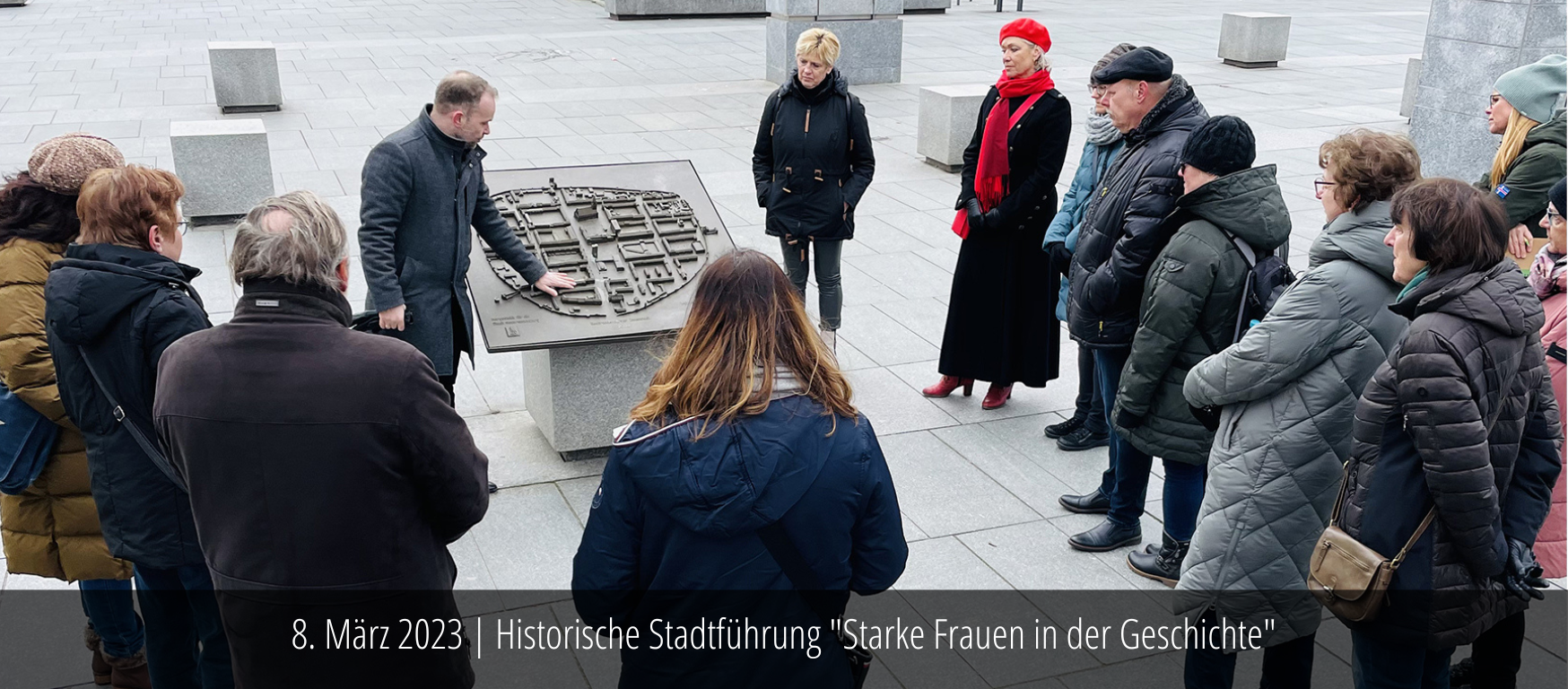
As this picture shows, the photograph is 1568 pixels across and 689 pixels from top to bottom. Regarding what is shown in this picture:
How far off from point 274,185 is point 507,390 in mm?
5309

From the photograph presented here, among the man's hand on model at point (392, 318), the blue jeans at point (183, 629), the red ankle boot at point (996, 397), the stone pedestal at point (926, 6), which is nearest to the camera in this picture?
the blue jeans at point (183, 629)

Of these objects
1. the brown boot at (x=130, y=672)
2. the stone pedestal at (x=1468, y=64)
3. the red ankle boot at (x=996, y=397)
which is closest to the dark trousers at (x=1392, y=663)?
the red ankle boot at (x=996, y=397)

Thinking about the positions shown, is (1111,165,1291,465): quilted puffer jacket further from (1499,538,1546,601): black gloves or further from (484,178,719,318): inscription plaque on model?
(484,178,719,318): inscription plaque on model

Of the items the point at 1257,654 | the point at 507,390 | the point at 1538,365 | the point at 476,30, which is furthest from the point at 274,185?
the point at 476,30

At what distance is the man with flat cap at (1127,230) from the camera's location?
187 inches

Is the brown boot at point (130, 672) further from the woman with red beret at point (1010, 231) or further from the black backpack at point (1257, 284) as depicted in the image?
the woman with red beret at point (1010, 231)

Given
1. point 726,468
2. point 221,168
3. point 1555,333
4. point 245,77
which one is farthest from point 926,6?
point 726,468

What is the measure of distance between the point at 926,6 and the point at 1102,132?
20.2 metres

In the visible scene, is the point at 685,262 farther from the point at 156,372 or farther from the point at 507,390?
the point at 156,372

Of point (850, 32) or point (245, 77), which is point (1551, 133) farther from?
point (245, 77)

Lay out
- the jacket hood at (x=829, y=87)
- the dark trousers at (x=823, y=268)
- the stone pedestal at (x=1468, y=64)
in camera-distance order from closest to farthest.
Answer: the jacket hood at (x=829, y=87) < the dark trousers at (x=823, y=268) < the stone pedestal at (x=1468, y=64)

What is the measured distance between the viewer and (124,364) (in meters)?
3.41

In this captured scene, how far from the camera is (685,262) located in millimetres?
5875

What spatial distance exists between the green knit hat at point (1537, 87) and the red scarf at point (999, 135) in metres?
2.08
